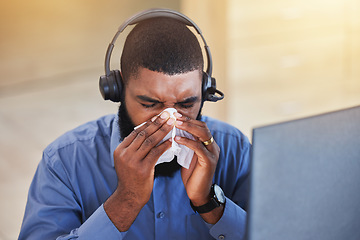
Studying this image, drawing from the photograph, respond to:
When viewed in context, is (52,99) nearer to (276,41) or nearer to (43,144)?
(43,144)

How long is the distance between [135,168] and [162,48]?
1.07 ft

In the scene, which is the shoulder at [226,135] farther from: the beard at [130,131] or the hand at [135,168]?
the hand at [135,168]

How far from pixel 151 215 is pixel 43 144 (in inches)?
69.6

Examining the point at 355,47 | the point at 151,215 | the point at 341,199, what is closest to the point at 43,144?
the point at 151,215

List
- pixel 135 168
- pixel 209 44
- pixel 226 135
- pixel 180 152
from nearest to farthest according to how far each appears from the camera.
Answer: pixel 135 168 → pixel 180 152 → pixel 226 135 → pixel 209 44

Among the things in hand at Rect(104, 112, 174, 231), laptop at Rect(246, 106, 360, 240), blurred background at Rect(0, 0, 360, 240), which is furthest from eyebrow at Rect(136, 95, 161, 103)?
blurred background at Rect(0, 0, 360, 240)

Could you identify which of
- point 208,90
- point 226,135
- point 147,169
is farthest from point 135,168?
point 226,135

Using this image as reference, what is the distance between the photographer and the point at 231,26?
2.84 metres

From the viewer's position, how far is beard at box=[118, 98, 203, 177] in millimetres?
1332

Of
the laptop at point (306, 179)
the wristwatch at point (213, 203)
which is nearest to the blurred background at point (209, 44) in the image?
the wristwatch at point (213, 203)

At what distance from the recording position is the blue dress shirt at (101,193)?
1237 mm

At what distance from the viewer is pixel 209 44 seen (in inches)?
116

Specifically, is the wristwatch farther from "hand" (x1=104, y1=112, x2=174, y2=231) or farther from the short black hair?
the short black hair

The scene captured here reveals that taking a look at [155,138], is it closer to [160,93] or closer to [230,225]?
[160,93]
